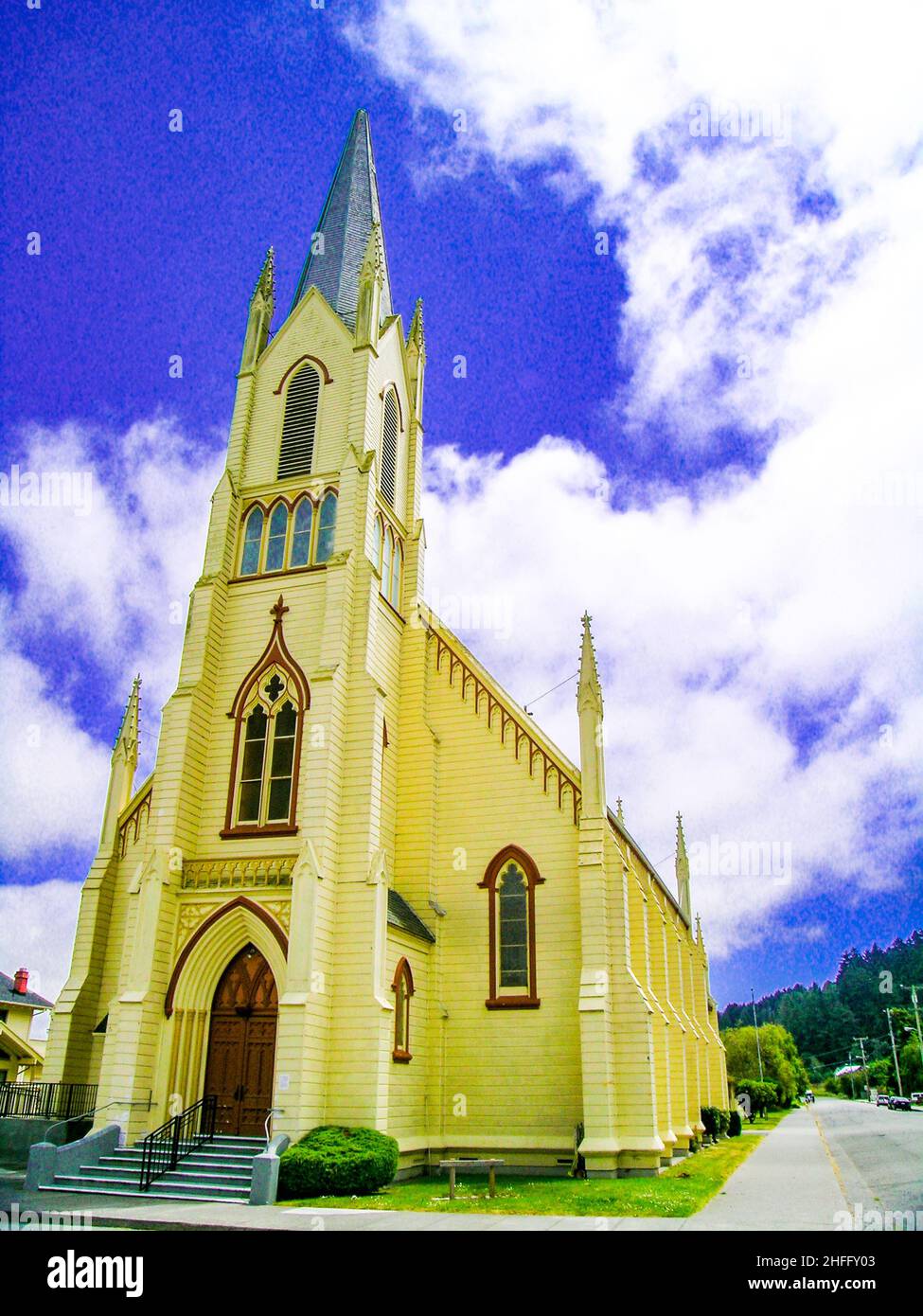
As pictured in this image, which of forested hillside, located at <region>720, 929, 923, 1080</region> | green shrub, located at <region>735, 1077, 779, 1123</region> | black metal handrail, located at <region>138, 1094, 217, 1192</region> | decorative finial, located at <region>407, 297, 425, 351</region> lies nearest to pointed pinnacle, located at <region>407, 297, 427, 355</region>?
decorative finial, located at <region>407, 297, 425, 351</region>

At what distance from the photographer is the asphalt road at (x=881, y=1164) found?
56.7 ft

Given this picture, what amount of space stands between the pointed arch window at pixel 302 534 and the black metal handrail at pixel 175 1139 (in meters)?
14.4

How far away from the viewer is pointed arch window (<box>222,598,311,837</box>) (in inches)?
975

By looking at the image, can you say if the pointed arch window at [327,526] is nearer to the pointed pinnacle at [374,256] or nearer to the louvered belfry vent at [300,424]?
the louvered belfry vent at [300,424]

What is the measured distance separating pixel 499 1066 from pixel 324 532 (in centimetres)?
1533

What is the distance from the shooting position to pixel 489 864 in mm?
26109

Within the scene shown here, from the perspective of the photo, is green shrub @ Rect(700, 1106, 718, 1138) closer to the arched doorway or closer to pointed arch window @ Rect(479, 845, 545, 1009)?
pointed arch window @ Rect(479, 845, 545, 1009)

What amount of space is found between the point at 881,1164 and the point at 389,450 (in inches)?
986

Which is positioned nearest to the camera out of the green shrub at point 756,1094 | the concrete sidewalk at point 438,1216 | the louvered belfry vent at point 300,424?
the concrete sidewalk at point 438,1216

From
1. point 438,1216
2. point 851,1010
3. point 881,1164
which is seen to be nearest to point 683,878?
point 881,1164

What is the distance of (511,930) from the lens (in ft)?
83.8

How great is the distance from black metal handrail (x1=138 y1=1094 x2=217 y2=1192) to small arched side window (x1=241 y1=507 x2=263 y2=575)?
14.5 metres

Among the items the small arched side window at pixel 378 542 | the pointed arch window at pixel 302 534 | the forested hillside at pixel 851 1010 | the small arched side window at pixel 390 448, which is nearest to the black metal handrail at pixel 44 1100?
the pointed arch window at pixel 302 534
